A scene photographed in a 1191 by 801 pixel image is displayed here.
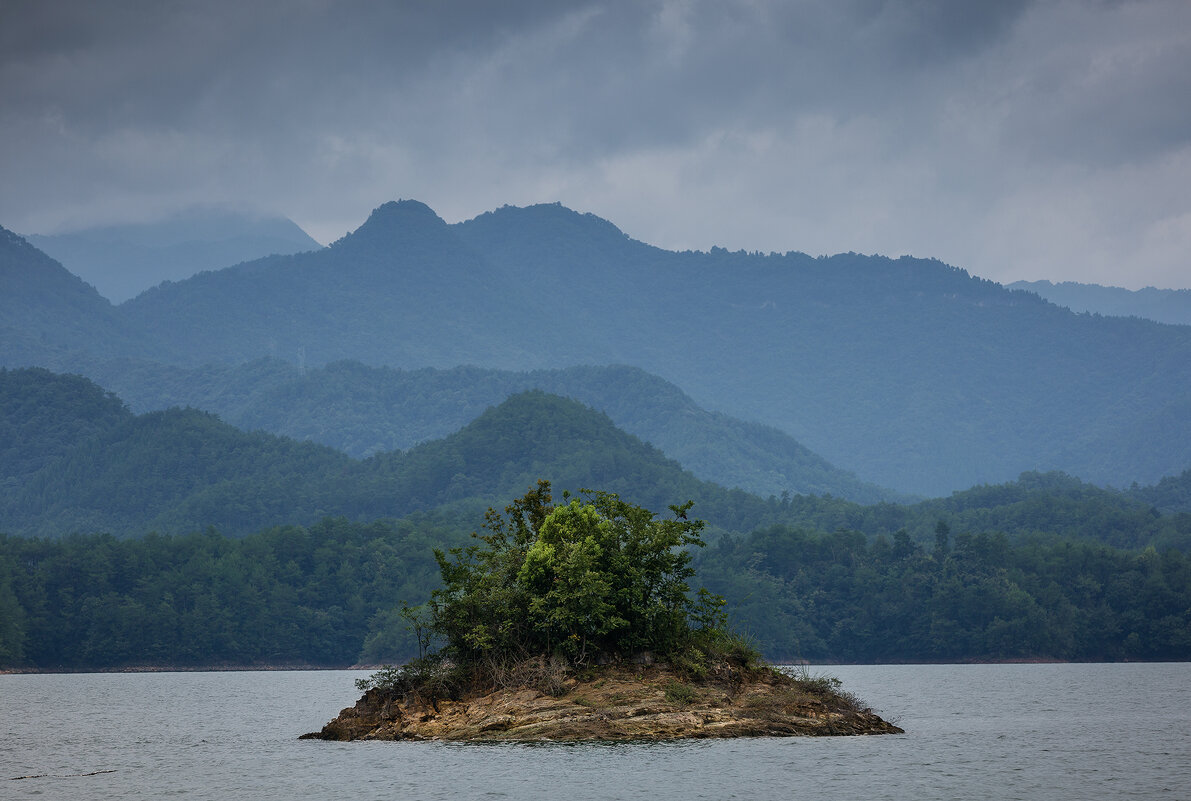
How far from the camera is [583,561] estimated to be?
201 ft

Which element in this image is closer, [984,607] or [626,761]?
[626,761]

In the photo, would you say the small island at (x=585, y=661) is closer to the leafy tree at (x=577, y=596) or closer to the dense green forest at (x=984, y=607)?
the leafy tree at (x=577, y=596)

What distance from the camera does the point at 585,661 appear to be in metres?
61.5

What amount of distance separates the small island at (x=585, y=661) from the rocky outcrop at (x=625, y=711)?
63mm

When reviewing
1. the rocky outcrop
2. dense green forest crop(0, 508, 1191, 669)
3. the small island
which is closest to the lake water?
the rocky outcrop

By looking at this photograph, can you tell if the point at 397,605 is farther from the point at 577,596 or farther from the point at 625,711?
the point at 625,711

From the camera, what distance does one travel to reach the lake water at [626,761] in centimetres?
4766

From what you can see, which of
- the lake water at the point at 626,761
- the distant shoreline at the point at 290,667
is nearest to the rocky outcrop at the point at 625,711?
the lake water at the point at 626,761

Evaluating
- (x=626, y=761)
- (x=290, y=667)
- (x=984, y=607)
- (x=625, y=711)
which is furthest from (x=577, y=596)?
(x=984, y=607)

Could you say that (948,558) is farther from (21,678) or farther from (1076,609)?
(21,678)

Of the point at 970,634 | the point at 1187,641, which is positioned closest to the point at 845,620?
the point at 970,634

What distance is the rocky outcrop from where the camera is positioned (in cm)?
5791

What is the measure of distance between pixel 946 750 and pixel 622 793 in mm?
18302

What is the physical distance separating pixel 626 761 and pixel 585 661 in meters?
8.86
